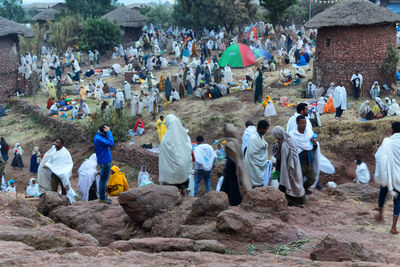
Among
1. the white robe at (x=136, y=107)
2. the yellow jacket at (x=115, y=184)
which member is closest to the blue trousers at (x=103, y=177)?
the yellow jacket at (x=115, y=184)

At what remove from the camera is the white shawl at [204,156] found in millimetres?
8164

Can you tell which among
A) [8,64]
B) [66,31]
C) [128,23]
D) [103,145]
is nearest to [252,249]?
[103,145]

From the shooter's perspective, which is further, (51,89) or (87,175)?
(51,89)

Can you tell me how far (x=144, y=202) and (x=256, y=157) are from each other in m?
1.73

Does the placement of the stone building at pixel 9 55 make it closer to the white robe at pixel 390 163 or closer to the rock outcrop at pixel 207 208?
the rock outcrop at pixel 207 208

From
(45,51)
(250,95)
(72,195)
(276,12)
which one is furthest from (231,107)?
(45,51)

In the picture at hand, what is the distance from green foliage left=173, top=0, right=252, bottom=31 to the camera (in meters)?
30.7

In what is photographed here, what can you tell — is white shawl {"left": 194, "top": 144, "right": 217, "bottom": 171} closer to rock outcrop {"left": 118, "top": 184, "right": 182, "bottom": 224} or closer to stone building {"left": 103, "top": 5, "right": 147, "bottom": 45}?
rock outcrop {"left": 118, "top": 184, "right": 182, "bottom": 224}

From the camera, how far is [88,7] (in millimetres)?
36312

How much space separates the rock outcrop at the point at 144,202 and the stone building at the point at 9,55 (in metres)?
18.0

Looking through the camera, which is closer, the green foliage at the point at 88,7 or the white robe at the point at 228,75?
the white robe at the point at 228,75

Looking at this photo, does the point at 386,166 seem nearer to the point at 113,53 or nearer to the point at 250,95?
the point at 250,95

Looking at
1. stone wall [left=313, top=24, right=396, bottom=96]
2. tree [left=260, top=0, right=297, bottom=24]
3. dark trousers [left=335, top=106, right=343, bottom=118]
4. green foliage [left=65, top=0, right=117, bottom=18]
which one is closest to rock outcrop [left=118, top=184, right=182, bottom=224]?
dark trousers [left=335, top=106, right=343, bottom=118]

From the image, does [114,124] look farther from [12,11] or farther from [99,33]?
[12,11]
